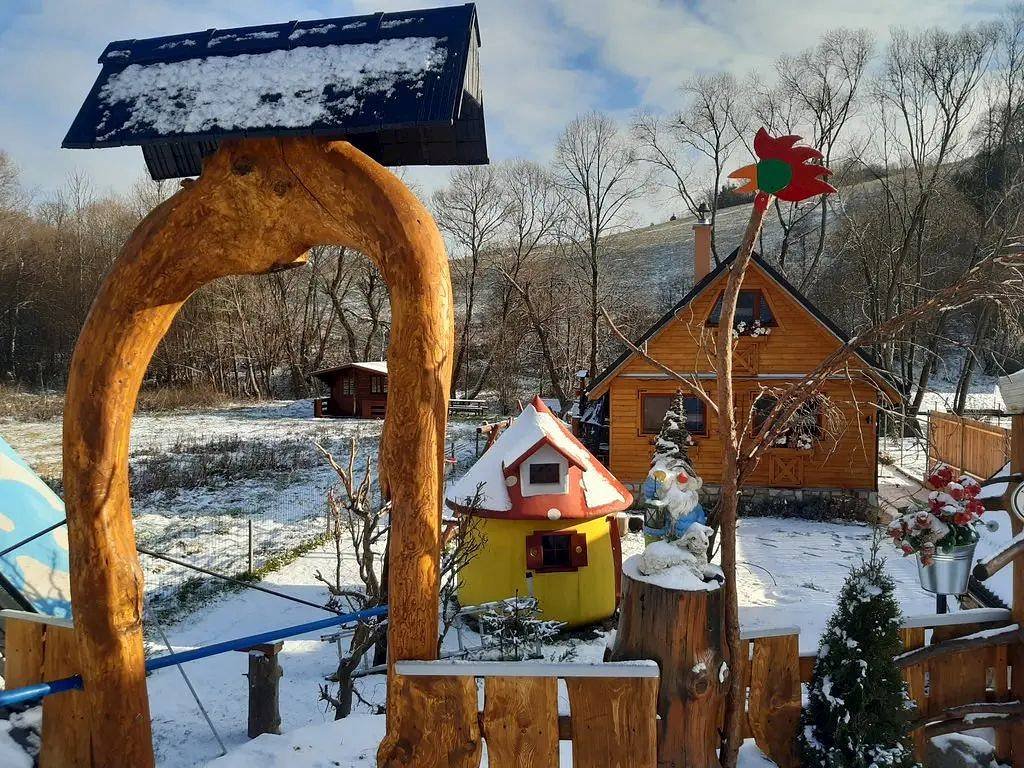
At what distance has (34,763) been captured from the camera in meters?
3.13

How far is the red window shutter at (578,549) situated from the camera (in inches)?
319

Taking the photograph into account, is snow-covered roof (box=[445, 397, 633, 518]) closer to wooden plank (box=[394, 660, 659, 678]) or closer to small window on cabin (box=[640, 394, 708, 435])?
wooden plank (box=[394, 660, 659, 678])

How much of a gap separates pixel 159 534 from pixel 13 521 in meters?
6.80

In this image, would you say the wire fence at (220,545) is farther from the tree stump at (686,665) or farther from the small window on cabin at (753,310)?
the small window on cabin at (753,310)

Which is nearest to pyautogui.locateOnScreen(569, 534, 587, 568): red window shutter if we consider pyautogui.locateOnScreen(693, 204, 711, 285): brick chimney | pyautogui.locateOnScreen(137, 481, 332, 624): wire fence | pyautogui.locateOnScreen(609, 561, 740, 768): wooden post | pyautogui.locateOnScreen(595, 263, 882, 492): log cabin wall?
pyautogui.locateOnScreen(137, 481, 332, 624): wire fence

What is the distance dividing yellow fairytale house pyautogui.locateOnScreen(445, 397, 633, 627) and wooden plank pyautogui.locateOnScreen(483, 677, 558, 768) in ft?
17.4

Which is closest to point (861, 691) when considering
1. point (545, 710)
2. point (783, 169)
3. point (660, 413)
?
point (545, 710)

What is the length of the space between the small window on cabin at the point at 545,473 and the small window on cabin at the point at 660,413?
651 centimetres

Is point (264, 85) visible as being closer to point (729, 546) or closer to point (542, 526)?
point (729, 546)

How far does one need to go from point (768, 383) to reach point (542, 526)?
7361 mm

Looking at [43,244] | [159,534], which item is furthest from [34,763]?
[43,244]

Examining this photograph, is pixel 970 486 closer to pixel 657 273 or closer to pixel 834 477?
pixel 834 477

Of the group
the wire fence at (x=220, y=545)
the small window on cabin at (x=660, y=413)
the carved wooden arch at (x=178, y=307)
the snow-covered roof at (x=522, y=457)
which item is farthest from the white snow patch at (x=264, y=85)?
the small window on cabin at (x=660, y=413)

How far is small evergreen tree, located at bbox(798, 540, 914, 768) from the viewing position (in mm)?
2840
